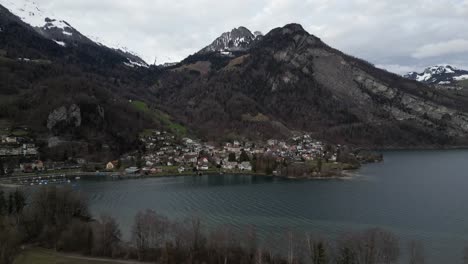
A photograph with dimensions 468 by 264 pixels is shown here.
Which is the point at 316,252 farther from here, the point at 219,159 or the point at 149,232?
the point at 219,159

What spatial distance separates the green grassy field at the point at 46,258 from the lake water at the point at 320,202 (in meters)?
9.26

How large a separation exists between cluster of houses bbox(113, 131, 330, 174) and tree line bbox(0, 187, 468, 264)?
4967cm

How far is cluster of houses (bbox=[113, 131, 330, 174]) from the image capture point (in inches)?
3546

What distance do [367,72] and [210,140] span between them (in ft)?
336

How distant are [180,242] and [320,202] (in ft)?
90.7

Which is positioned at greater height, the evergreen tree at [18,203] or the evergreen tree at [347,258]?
the evergreen tree at [18,203]

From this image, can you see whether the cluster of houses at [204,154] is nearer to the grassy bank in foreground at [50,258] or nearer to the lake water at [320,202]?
the lake water at [320,202]

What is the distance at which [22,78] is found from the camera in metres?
123

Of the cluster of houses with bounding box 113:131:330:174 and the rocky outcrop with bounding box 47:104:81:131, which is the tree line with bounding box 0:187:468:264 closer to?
the cluster of houses with bounding box 113:131:330:174

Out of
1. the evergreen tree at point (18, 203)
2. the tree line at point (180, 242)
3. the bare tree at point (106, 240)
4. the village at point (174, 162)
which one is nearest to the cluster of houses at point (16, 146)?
the village at point (174, 162)

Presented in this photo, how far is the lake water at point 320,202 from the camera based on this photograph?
131 ft

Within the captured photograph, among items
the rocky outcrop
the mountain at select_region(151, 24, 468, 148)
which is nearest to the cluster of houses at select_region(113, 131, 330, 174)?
the rocky outcrop

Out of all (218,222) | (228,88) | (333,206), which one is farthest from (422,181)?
(228,88)

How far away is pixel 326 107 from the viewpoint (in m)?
180
